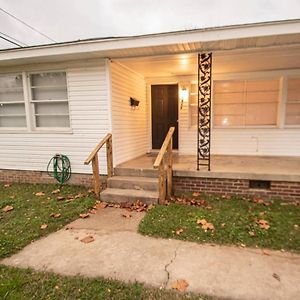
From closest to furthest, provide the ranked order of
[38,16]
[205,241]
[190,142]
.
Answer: [205,241], [190,142], [38,16]

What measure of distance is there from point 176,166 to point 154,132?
2566mm

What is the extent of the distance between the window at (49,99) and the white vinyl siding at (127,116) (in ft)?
4.04

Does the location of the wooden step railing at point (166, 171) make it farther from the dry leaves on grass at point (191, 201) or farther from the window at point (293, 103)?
the window at point (293, 103)

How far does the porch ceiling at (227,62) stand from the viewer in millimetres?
4977

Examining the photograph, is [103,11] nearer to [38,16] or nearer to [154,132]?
[38,16]

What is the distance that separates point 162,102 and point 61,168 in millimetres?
3669

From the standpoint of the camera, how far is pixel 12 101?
20.9ft

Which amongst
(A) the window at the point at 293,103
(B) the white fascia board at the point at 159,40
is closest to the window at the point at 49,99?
(B) the white fascia board at the point at 159,40

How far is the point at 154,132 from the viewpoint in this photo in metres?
7.97

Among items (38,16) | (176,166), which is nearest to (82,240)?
(176,166)

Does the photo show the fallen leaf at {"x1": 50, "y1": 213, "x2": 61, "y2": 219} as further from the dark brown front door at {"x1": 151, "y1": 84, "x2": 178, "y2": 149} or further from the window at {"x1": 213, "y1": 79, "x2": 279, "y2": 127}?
the window at {"x1": 213, "y1": 79, "x2": 279, "y2": 127}

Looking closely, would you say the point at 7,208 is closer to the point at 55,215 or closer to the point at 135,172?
the point at 55,215

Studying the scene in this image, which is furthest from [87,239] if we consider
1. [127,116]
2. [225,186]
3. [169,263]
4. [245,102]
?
[245,102]

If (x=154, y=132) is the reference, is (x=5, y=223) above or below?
below
